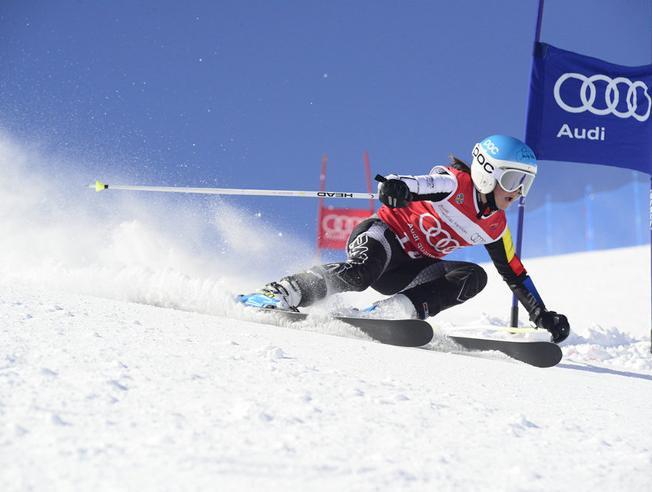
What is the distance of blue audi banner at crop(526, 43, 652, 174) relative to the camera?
6.27 metres

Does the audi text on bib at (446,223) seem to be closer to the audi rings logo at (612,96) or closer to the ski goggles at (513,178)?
the ski goggles at (513,178)

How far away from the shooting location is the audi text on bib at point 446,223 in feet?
12.6

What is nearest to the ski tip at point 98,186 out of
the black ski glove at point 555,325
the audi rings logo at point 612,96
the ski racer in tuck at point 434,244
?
the ski racer in tuck at point 434,244

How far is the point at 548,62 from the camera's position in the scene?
632cm

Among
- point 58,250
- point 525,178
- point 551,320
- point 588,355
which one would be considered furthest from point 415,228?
point 58,250

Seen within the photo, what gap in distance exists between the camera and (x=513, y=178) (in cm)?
369

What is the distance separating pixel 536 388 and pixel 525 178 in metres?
1.54

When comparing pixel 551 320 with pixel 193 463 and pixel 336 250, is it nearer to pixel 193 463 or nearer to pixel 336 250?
pixel 193 463

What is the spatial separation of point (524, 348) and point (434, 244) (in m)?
0.88

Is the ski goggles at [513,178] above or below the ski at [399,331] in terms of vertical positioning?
above

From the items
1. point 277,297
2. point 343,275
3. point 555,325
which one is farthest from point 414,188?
point 555,325

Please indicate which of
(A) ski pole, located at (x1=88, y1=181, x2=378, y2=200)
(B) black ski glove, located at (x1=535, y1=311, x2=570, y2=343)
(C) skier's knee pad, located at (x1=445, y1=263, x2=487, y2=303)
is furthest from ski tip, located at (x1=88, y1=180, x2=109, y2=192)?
(B) black ski glove, located at (x1=535, y1=311, x2=570, y2=343)

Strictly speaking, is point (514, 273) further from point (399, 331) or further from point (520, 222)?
point (520, 222)

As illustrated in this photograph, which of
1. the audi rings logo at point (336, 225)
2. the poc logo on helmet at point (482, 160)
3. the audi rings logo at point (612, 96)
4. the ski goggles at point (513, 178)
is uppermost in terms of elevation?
the audi rings logo at point (612, 96)
